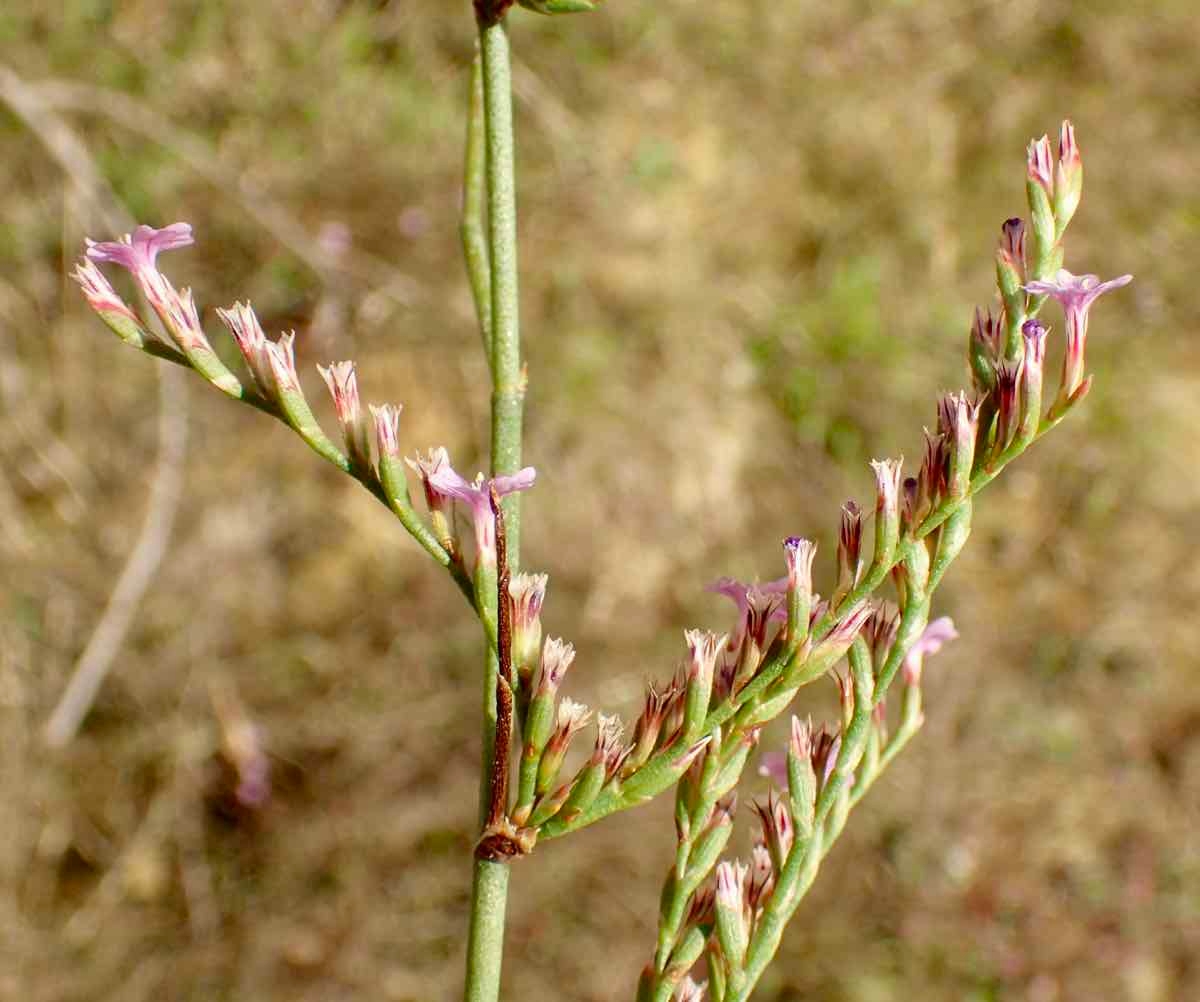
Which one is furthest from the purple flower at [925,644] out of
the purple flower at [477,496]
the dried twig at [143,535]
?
the dried twig at [143,535]

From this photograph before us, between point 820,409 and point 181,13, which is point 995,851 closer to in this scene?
point 820,409

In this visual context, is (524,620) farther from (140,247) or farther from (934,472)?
(140,247)

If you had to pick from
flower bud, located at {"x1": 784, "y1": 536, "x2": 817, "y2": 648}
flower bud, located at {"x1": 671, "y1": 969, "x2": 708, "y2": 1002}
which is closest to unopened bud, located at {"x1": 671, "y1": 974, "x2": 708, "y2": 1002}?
flower bud, located at {"x1": 671, "y1": 969, "x2": 708, "y2": 1002}

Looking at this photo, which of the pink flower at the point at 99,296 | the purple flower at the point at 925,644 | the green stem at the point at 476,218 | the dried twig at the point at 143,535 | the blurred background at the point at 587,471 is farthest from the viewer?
the blurred background at the point at 587,471

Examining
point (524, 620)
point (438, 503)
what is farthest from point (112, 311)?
point (524, 620)

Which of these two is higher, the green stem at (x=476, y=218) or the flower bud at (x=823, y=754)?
the green stem at (x=476, y=218)

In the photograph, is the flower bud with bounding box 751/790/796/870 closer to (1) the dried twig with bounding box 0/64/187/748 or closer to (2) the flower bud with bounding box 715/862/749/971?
(2) the flower bud with bounding box 715/862/749/971

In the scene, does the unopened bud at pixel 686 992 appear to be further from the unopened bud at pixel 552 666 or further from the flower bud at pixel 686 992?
the unopened bud at pixel 552 666
